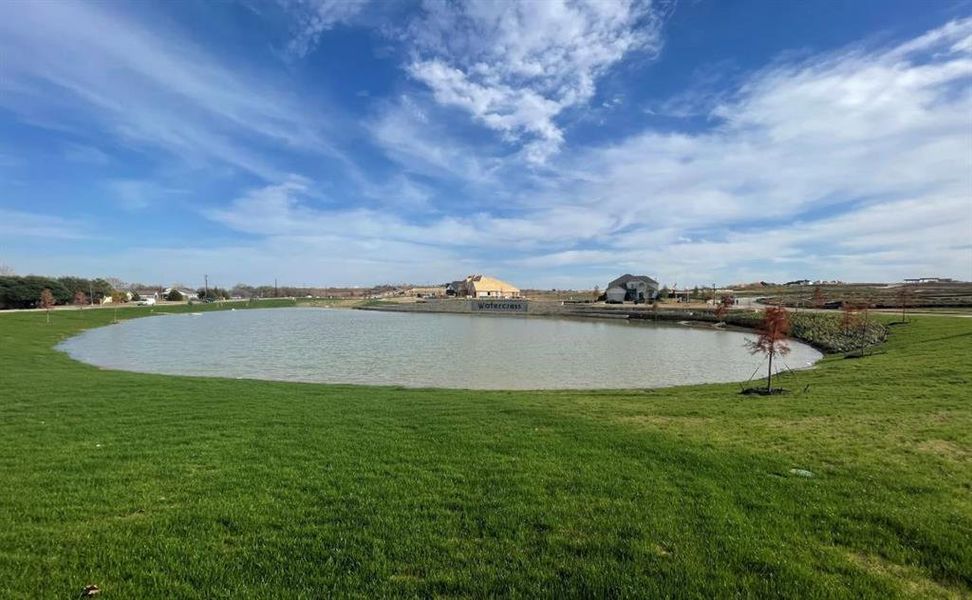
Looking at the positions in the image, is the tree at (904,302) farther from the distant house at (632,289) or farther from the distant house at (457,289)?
the distant house at (457,289)

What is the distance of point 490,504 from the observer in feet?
17.7

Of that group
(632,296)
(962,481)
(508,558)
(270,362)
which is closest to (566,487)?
(508,558)

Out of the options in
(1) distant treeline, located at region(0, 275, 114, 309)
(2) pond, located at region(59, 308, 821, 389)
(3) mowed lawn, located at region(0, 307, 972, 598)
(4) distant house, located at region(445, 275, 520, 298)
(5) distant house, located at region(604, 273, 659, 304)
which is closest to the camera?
(3) mowed lawn, located at region(0, 307, 972, 598)

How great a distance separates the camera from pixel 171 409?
1153 cm

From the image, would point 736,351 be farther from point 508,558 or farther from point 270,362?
point 508,558

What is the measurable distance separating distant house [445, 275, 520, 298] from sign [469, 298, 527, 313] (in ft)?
88.0

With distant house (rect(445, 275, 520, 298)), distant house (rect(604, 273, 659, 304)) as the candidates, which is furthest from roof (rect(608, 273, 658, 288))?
distant house (rect(445, 275, 520, 298))

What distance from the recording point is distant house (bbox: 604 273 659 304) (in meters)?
99.6

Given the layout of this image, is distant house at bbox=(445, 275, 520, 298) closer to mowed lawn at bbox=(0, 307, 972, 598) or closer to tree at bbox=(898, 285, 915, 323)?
tree at bbox=(898, 285, 915, 323)

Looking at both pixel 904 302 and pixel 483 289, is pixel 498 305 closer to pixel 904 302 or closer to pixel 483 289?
pixel 483 289

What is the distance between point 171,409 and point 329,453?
20.9ft

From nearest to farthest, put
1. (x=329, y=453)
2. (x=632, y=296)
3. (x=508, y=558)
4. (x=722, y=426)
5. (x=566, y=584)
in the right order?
(x=566, y=584) < (x=508, y=558) < (x=329, y=453) < (x=722, y=426) < (x=632, y=296)

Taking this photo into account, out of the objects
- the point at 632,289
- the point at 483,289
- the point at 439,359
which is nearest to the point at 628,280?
the point at 632,289

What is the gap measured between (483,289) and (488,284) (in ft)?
12.3
